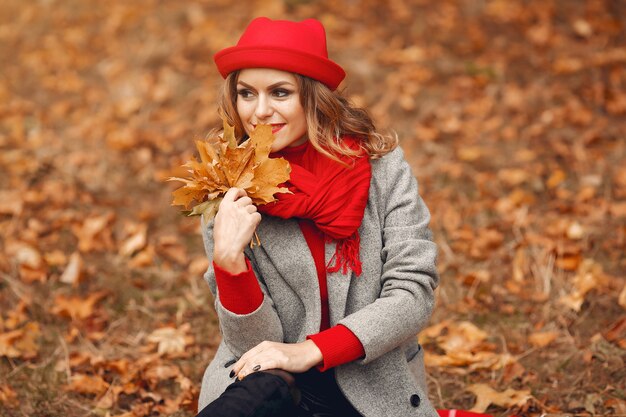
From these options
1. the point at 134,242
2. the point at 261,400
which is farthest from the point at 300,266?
the point at 134,242

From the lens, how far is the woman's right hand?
2041mm

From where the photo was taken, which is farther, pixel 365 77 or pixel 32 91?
pixel 32 91

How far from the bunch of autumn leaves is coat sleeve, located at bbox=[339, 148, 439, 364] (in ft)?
1.31

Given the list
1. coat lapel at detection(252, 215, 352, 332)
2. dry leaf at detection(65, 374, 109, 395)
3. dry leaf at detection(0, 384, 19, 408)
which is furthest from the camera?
dry leaf at detection(65, 374, 109, 395)

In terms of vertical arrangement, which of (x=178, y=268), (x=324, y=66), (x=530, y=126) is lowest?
(x=178, y=268)

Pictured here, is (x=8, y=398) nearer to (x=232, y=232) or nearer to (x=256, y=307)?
(x=256, y=307)

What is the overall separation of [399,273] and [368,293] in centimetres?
13

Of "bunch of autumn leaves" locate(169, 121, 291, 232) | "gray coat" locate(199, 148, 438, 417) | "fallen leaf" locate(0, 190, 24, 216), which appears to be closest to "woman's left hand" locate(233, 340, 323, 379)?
"gray coat" locate(199, 148, 438, 417)

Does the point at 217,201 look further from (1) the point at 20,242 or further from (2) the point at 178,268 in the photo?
(1) the point at 20,242

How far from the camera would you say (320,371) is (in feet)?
7.43

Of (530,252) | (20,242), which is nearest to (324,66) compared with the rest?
(530,252)

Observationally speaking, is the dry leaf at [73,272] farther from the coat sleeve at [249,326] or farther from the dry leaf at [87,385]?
the coat sleeve at [249,326]

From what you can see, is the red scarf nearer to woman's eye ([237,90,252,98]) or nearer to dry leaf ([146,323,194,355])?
woman's eye ([237,90,252,98])

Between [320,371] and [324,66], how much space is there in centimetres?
98
